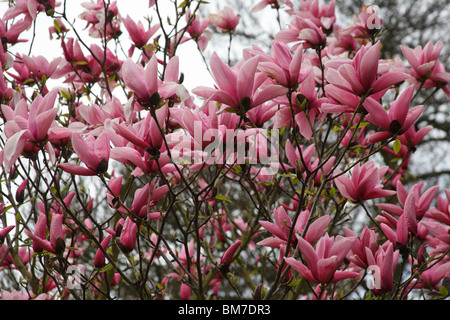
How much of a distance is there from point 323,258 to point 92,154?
0.64 meters

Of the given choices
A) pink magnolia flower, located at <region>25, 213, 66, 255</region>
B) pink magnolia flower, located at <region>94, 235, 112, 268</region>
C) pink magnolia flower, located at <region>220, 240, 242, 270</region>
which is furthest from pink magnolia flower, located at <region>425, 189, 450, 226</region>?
pink magnolia flower, located at <region>25, 213, 66, 255</region>

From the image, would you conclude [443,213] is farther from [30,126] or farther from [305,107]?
[30,126]

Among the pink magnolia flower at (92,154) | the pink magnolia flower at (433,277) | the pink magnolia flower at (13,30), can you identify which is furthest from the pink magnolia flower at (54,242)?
the pink magnolia flower at (433,277)

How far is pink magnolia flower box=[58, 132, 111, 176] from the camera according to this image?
107 cm

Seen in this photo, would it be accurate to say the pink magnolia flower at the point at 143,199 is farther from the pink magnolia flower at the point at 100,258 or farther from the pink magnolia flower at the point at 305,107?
the pink magnolia flower at the point at 305,107

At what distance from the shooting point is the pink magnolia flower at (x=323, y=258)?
106 cm

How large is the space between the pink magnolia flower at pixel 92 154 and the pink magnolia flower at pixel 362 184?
68 centimetres

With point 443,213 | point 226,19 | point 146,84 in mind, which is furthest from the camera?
point 226,19

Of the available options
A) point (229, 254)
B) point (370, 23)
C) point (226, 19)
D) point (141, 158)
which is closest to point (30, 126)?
point (141, 158)

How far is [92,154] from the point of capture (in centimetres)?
109

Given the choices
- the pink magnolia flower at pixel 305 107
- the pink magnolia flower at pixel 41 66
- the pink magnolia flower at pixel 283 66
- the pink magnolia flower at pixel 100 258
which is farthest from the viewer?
the pink magnolia flower at pixel 41 66

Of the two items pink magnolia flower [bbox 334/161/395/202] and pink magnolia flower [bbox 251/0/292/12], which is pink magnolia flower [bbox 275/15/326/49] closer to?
pink magnolia flower [bbox 334/161/395/202]
